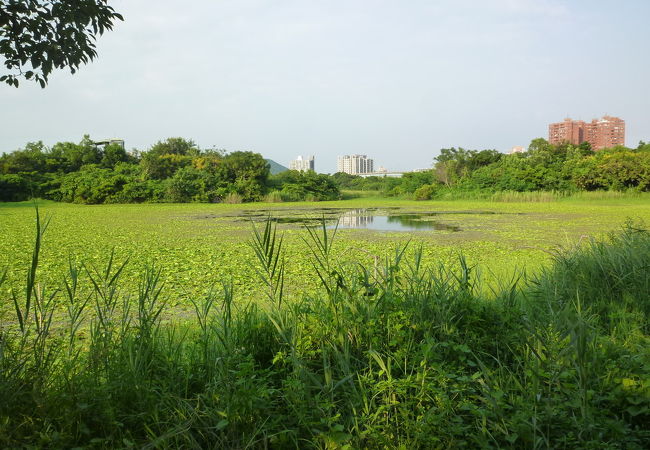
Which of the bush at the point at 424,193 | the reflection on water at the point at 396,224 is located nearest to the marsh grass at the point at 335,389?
the reflection on water at the point at 396,224

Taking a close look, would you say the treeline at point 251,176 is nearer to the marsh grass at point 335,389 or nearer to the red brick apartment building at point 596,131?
the marsh grass at point 335,389

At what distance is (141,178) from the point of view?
86.8ft

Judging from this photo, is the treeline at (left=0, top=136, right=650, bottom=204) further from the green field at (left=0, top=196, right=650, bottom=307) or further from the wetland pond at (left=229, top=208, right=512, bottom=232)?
the green field at (left=0, top=196, right=650, bottom=307)

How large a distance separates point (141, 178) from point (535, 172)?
2138 cm

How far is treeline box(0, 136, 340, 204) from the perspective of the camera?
2436 centimetres

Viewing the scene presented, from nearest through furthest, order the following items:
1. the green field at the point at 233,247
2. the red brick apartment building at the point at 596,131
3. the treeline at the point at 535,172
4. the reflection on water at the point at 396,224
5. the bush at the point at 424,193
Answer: the green field at the point at 233,247 → the reflection on water at the point at 396,224 → the treeline at the point at 535,172 → the bush at the point at 424,193 → the red brick apartment building at the point at 596,131

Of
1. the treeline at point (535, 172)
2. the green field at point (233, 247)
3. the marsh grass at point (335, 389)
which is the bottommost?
the green field at point (233, 247)

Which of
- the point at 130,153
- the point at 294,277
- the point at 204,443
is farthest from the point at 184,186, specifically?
the point at 204,443

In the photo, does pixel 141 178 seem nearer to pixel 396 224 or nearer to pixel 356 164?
pixel 396 224

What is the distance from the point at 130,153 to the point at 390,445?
116 feet

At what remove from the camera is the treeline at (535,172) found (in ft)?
71.6

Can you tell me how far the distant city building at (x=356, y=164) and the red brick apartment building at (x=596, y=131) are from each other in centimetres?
3118

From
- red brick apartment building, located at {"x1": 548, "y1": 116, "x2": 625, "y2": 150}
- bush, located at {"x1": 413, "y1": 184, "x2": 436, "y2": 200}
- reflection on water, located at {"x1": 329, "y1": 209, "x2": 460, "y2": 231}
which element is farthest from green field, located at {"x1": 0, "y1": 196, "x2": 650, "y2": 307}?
red brick apartment building, located at {"x1": 548, "y1": 116, "x2": 625, "y2": 150}

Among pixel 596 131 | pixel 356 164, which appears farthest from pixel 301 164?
pixel 596 131
